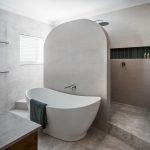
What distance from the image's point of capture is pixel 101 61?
8.62ft

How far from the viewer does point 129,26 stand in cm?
329

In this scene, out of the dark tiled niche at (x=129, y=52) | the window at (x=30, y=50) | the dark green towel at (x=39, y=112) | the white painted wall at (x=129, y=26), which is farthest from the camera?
the window at (x=30, y=50)

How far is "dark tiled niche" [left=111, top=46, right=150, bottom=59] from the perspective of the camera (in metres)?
3.24

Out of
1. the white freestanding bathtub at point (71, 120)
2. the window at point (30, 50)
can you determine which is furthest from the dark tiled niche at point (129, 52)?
the window at point (30, 50)

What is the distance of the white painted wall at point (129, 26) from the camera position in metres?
3.09

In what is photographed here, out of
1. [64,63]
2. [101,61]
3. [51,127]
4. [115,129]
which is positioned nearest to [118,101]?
[115,129]

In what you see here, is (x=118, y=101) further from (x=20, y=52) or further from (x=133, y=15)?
(x=20, y=52)

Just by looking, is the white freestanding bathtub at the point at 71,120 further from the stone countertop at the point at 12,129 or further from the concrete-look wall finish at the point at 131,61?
the concrete-look wall finish at the point at 131,61

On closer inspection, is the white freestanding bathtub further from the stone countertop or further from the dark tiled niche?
the dark tiled niche

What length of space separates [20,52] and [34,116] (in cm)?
205

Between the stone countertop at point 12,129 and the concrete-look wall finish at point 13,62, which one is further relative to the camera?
the concrete-look wall finish at point 13,62

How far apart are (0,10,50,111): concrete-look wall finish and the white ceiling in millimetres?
210

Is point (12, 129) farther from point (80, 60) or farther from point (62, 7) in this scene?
point (62, 7)

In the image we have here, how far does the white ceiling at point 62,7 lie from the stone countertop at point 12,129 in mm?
2868
